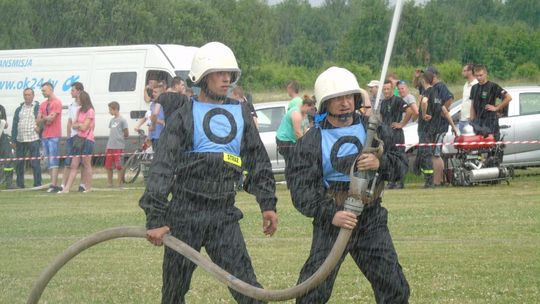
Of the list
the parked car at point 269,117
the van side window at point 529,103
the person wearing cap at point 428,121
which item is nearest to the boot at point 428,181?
the person wearing cap at point 428,121

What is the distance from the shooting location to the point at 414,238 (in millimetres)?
11820

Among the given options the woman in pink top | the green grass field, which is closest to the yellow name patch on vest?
the green grass field

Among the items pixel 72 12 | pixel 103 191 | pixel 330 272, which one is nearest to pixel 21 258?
pixel 330 272

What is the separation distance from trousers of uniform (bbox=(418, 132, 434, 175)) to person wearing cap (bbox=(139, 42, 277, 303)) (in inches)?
481

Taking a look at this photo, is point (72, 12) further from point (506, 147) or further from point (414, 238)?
point (414, 238)

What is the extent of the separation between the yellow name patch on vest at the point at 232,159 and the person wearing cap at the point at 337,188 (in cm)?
36

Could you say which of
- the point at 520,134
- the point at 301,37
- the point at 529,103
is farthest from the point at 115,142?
the point at 301,37

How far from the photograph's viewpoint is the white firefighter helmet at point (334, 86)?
6.21m

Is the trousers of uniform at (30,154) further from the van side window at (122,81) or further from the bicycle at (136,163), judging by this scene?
the van side window at (122,81)

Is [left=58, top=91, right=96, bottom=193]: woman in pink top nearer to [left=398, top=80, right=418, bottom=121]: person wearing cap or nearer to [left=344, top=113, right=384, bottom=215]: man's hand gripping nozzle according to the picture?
[left=398, top=80, right=418, bottom=121]: person wearing cap

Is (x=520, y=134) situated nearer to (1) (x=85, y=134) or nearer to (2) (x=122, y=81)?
(1) (x=85, y=134)

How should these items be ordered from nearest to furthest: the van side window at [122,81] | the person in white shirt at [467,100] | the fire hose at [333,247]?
the fire hose at [333,247], the person in white shirt at [467,100], the van side window at [122,81]

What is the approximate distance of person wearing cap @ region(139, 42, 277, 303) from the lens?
644 centimetres

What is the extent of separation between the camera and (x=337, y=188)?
6332 mm
